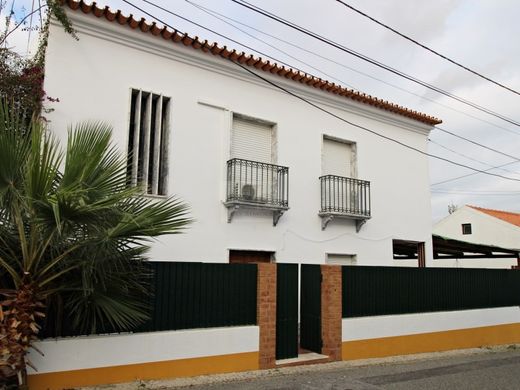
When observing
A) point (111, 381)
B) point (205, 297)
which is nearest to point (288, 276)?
point (205, 297)

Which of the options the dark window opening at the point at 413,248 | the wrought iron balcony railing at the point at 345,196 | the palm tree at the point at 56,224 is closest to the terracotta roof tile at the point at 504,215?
the dark window opening at the point at 413,248

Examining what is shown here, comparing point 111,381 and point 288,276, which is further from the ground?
point 288,276

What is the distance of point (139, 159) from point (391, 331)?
6.28 meters

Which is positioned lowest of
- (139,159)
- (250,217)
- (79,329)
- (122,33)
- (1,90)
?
(79,329)

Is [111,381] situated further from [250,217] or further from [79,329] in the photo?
[250,217]

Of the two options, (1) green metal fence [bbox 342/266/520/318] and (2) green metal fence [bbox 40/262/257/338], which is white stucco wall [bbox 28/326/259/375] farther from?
(1) green metal fence [bbox 342/266/520/318]

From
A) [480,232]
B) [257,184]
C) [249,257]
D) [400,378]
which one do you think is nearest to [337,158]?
[257,184]

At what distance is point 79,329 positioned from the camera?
618cm

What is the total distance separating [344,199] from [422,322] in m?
3.49

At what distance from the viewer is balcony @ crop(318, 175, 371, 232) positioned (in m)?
11.4

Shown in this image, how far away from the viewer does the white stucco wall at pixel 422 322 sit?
9.00 m

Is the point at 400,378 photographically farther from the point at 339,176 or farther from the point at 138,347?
the point at 339,176

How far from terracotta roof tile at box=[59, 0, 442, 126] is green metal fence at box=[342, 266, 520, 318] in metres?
4.77

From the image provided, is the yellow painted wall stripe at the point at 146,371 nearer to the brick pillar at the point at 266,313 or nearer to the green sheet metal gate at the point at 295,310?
the brick pillar at the point at 266,313
